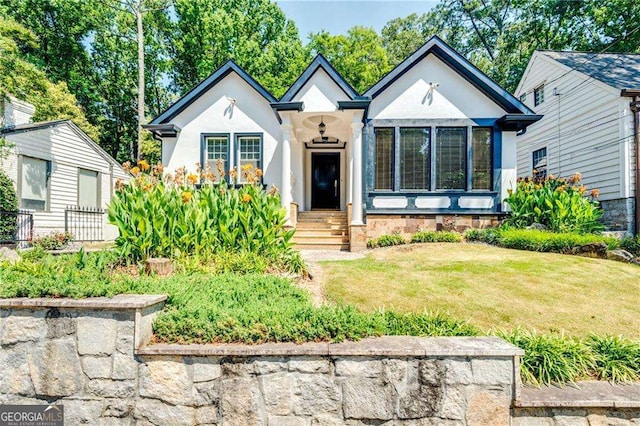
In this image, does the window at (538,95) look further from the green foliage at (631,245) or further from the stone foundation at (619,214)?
the green foliage at (631,245)

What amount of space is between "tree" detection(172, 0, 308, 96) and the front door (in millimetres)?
8176

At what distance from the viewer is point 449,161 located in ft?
33.8

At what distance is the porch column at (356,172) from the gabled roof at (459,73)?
55.3 inches

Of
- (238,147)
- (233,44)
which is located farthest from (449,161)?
(233,44)

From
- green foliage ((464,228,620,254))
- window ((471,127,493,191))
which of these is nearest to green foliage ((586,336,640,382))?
green foliage ((464,228,620,254))

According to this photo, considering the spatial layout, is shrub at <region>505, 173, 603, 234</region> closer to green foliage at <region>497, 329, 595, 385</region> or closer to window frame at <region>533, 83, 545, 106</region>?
window frame at <region>533, 83, 545, 106</region>

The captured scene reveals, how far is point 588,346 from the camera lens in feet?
9.84

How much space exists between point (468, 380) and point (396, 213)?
7.87 m

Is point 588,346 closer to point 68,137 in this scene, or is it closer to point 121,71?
point 68,137

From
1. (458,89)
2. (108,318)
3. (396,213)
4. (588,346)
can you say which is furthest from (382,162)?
(108,318)

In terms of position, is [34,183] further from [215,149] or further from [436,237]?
[436,237]

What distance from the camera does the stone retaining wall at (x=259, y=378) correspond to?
2453mm

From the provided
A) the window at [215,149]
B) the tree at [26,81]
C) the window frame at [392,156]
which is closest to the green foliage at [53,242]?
the window at [215,149]

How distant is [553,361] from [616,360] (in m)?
0.62
